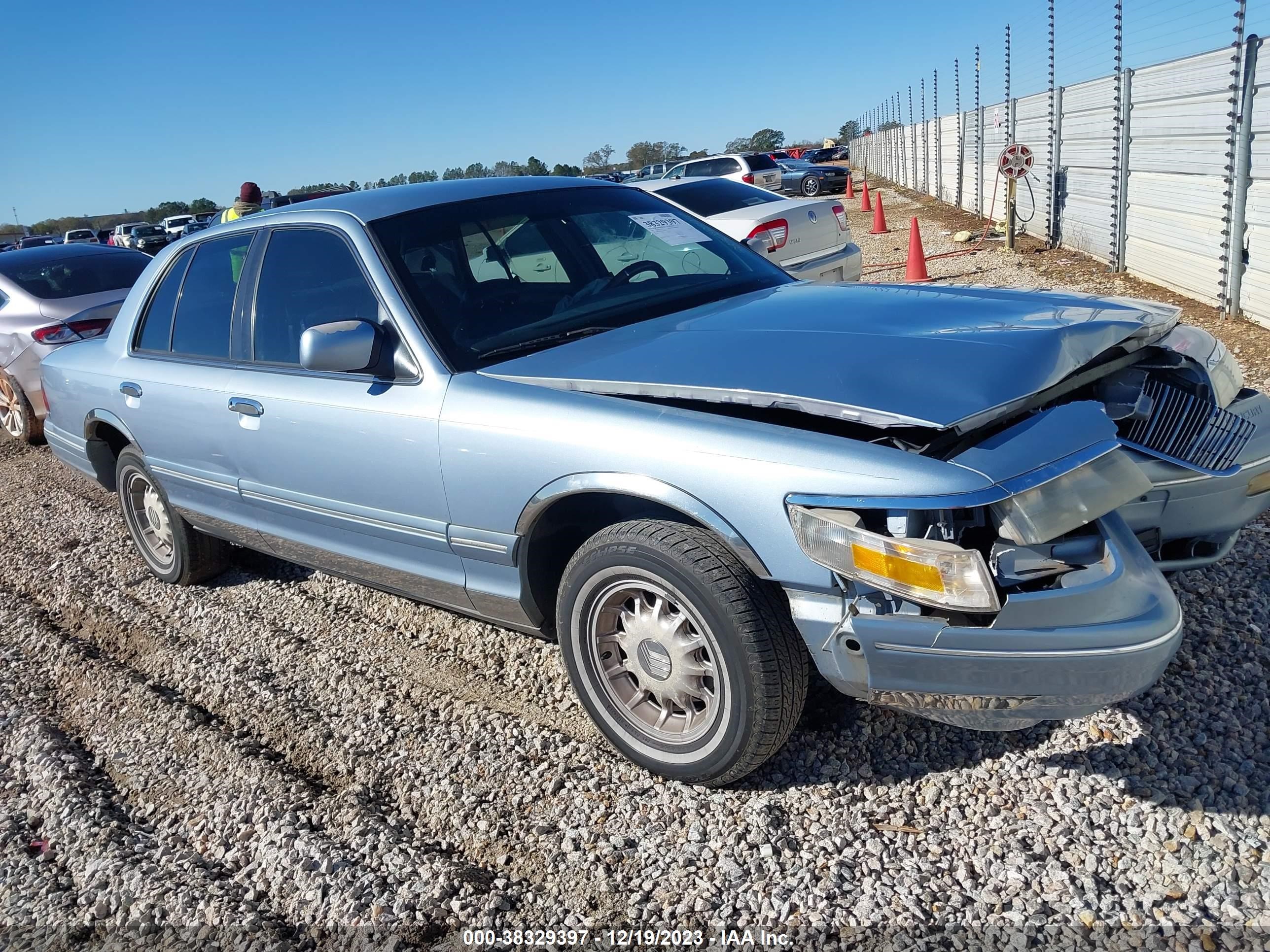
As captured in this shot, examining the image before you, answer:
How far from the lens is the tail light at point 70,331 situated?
7844mm

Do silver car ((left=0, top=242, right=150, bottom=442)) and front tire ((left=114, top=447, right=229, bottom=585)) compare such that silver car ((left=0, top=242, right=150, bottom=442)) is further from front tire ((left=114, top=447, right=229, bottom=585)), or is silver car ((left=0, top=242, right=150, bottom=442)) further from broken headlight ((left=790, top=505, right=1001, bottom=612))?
broken headlight ((left=790, top=505, right=1001, bottom=612))

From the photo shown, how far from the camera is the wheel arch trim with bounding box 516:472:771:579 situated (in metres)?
2.46

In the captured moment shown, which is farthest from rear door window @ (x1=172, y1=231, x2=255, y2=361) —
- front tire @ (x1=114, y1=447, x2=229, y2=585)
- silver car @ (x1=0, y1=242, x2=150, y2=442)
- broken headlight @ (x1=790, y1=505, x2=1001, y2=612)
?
silver car @ (x1=0, y1=242, x2=150, y2=442)

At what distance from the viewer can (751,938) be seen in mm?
2301

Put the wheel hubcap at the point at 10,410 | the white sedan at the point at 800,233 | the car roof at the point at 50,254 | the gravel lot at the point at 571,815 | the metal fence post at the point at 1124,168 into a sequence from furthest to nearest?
the metal fence post at the point at 1124,168, the car roof at the point at 50,254, the wheel hubcap at the point at 10,410, the white sedan at the point at 800,233, the gravel lot at the point at 571,815

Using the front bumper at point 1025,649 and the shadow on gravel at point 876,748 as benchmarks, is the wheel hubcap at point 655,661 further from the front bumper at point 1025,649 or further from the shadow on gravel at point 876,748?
the front bumper at point 1025,649

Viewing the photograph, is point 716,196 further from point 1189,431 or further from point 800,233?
point 1189,431

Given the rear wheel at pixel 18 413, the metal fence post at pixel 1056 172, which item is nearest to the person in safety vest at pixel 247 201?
the rear wheel at pixel 18 413

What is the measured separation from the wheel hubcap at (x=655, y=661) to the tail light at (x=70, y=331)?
661 cm

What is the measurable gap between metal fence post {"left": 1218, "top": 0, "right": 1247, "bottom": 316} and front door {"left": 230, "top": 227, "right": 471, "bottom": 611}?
725 centimetres

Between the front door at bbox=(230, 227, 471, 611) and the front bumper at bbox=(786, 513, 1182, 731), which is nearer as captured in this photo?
the front bumper at bbox=(786, 513, 1182, 731)

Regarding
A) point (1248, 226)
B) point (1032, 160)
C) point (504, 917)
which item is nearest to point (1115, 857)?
point (504, 917)

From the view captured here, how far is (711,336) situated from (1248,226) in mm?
6653

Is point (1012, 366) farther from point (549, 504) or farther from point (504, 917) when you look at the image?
point (504, 917)
